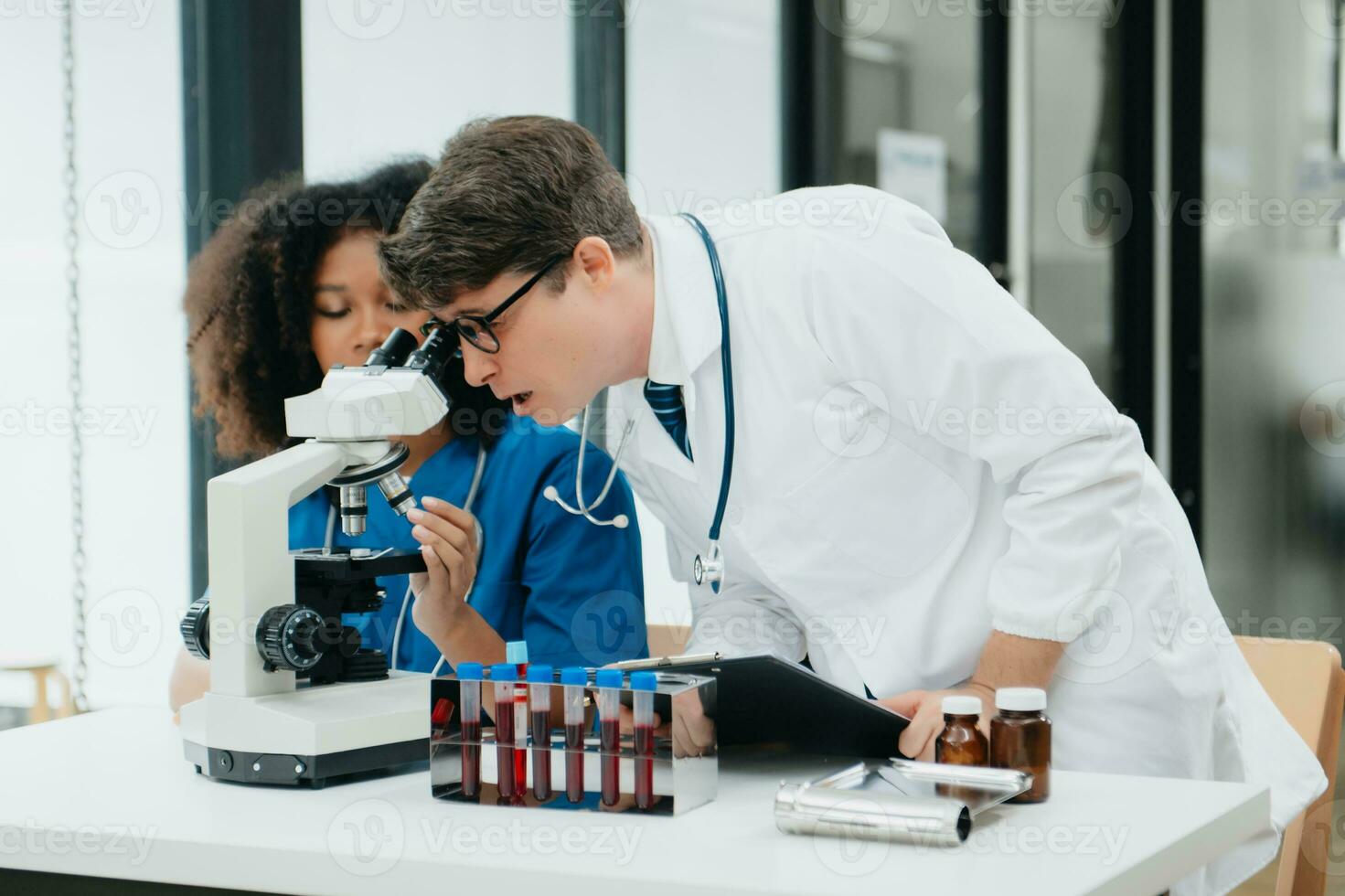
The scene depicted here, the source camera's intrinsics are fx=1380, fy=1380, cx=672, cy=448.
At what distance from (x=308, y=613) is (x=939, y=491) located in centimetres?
71

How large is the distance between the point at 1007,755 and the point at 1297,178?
389 centimetres

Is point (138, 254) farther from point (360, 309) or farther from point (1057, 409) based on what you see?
point (1057, 409)

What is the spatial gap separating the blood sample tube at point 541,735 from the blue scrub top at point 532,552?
661 mm

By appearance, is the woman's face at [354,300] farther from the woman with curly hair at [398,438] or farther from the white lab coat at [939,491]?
the white lab coat at [939,491]

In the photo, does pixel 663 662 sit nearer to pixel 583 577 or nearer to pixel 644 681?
pixel 644 681

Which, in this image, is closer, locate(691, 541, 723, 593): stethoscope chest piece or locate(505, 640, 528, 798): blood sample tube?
locate(505, 640, 528, 798): blood sample tube

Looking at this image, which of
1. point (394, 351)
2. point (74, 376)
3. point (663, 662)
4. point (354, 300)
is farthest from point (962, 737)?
point (74, 376)

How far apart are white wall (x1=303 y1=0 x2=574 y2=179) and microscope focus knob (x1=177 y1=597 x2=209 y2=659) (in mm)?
1209

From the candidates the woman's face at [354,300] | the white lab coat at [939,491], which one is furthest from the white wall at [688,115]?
the white lab coat at [939,491]

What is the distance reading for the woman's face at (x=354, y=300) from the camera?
1991 millimetres

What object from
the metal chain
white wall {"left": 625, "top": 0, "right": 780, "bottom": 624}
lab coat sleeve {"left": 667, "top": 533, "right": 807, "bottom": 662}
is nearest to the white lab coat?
lab coat sleeve {"left": 667, "top": 533, "right": 807, "bottom": 662}

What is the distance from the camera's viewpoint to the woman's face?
1.99m

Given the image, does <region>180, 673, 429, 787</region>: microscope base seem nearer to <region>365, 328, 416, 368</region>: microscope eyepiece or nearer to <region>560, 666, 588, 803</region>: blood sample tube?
<region>560, 666, 588, 803</region>: blood sample tube

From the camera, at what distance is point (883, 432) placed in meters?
1.56
